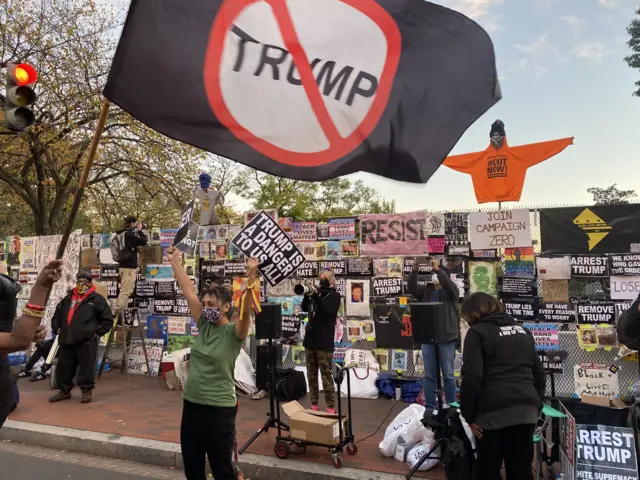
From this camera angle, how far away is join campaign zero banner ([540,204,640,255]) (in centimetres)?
662

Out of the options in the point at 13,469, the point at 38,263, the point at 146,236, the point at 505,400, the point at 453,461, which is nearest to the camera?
the point at 505,400

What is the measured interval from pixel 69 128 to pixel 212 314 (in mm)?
13879

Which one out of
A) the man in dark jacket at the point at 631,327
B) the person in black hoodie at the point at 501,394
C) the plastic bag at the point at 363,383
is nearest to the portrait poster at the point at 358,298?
the plastic bag at the point at 363,383

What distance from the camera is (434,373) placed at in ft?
21.1

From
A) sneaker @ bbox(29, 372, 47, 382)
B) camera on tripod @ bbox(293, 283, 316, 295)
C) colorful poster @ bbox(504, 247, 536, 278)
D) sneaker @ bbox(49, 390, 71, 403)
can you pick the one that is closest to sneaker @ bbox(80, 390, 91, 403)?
sneaker @ bbox(49, 390, 71, 403)

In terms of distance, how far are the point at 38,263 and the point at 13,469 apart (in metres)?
7.15

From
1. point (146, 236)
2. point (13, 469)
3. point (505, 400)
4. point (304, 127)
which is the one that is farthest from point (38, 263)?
point (505, 400)

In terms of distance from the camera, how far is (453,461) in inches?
171

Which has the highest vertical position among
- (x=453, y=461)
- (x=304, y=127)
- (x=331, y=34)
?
(x=331, y=34)

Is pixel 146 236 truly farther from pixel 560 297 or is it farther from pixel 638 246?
pixel 638 246

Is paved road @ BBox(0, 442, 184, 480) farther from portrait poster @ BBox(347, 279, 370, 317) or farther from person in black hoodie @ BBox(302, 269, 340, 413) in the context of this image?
portrait poster @ BBox(347, 279, 370, 317)

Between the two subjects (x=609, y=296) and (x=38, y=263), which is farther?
(x=38, y=263)

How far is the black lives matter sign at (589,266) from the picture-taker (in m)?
6.76

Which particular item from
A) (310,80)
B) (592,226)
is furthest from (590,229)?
(310,80)
